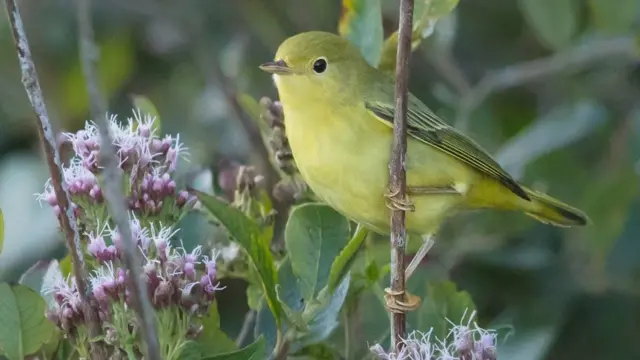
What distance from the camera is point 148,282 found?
171cm

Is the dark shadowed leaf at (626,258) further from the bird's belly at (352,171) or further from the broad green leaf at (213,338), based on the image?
the broad green leaf at (213,338)

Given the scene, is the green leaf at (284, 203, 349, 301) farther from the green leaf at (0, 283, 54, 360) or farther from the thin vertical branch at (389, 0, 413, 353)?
the green leaf at (0, 283, 54, 360)

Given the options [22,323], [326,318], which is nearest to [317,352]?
[326,318]

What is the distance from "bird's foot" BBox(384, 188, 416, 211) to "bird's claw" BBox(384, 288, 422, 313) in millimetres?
158

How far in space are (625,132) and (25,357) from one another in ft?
7.41

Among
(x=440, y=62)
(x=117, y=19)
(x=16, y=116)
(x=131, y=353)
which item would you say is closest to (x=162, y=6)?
(x=117, y=19)

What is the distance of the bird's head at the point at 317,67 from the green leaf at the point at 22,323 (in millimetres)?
815

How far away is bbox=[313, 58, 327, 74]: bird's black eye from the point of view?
2426 millimetres

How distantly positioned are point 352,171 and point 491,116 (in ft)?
4.56

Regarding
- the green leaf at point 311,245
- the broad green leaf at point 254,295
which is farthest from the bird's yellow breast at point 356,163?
the broad green leaf at point 254,295

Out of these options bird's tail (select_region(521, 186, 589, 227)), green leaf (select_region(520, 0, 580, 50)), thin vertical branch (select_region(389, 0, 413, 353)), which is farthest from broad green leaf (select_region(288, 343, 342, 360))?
green leaf (select_region(520, 0, 580, 50))

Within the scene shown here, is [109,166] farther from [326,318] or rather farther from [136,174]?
[326,318]

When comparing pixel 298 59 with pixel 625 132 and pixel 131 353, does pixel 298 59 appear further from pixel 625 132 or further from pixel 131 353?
pixel 625 132

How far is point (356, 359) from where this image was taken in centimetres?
219
